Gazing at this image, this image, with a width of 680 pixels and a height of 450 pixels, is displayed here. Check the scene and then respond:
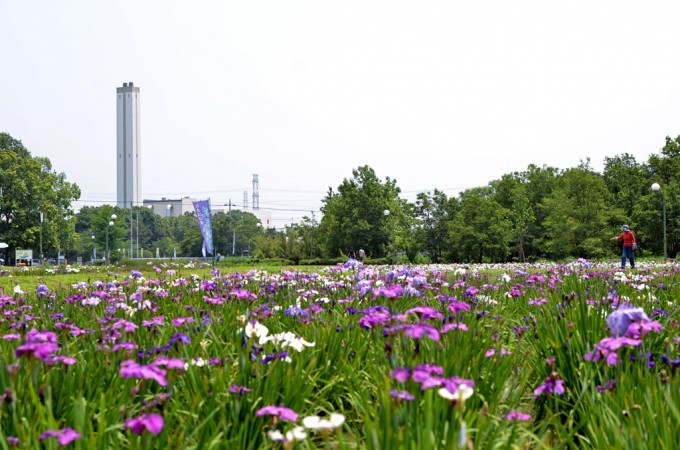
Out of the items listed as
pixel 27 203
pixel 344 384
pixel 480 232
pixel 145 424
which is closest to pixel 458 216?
pixel 480 232

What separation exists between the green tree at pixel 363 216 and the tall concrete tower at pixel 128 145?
13115cm

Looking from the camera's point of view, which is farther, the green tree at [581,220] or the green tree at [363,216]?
the green tree at [363,216]

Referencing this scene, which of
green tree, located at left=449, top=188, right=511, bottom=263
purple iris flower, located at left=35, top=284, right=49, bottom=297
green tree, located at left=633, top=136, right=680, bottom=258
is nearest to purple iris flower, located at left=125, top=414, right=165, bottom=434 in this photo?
purple iris flower, located at left=35, top=284, right=49, bottom=297

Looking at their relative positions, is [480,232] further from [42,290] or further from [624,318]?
[624,318]

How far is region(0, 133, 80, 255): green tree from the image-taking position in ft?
153

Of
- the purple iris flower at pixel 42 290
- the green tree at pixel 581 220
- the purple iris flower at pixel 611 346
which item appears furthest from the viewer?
the green tree at pixel 581 220

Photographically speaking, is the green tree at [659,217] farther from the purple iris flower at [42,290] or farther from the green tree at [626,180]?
the purple iris flower at [42,290]

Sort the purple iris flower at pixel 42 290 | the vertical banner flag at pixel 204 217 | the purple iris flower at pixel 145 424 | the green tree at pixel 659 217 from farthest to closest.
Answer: the green tree at pixel 659 217 < the vertical banner flag at pixel 204 217 < the purple iris flower at pixel 42 290 < the purple iris flower at pixel 145 424

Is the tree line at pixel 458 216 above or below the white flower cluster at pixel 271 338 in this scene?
above

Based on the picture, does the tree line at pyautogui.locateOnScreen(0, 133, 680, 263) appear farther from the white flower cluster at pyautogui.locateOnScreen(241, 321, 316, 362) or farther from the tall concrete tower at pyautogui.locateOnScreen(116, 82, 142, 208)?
the tall concrete tower at pyautogui.locateOnScreen(116, 82, 142, 208)

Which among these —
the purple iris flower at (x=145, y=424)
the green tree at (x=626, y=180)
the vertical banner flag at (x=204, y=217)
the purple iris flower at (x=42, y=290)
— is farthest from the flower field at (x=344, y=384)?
the green tree at (x=626, y=180)

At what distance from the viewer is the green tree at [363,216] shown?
45656mm

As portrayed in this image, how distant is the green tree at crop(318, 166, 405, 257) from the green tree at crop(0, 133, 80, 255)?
980 inches

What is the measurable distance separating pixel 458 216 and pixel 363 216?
8531 millimetres
